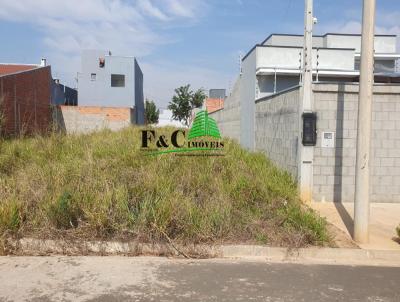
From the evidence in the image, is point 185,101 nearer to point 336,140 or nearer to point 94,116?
point 94,116

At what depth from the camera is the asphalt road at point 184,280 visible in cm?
394

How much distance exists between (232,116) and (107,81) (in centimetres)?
2249

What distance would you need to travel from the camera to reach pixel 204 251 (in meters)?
5.19

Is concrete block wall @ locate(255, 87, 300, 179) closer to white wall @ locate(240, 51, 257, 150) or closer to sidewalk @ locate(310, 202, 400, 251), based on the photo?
sidewalk @ locate(310, 202, 400, 251)

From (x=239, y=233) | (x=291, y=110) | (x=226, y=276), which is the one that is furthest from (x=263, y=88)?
(x=226, y=276)

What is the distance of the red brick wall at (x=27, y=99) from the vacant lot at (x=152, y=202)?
818 centimetres

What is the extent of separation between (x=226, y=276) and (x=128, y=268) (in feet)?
3.89

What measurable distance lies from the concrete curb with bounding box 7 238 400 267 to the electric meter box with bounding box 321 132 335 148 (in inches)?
129

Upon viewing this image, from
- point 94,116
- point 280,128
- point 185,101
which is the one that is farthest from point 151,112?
point 280,128

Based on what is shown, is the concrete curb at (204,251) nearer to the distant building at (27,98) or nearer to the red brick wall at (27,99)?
the distant building at (27,98)

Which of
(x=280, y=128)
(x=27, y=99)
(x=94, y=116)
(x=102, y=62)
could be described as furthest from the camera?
(x=102, y=62)

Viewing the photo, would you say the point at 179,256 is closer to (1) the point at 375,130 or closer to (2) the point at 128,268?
(2) the point at 128,268

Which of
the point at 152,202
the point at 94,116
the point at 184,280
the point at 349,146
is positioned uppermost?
the point at 94,116

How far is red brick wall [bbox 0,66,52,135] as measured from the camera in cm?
1747
